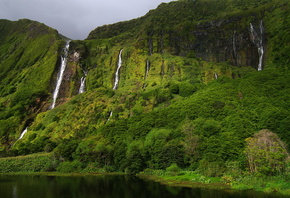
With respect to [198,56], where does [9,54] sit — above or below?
above

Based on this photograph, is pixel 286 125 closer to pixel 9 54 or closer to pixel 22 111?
pixel 22 111

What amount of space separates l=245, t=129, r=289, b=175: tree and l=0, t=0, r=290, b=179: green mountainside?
187 mm

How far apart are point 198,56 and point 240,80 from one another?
227 ft

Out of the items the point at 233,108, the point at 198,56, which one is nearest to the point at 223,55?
the point at 198,56

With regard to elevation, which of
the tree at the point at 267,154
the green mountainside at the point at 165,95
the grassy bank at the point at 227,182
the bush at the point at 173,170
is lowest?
the grassy bank at the point at 227,182

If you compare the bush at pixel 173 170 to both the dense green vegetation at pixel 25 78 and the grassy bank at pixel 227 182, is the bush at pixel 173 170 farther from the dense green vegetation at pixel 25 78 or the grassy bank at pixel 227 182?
the dense green vegetation at pixel 25 78

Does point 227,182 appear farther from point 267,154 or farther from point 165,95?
point 165,95

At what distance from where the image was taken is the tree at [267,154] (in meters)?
40.8

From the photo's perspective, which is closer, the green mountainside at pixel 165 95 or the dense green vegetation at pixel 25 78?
the green mountainside at pixel 165 95

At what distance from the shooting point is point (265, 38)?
126 metres

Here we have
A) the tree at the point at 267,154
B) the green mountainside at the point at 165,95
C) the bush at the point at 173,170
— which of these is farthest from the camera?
the green mountainside at the point at 165,95

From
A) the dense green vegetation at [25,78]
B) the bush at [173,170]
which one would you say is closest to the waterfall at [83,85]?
the dense green vegetation at [25,78]

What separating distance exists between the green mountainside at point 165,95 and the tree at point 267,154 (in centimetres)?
19

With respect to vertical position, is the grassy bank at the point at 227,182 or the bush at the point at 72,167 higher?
the bush at the point at 72,167
